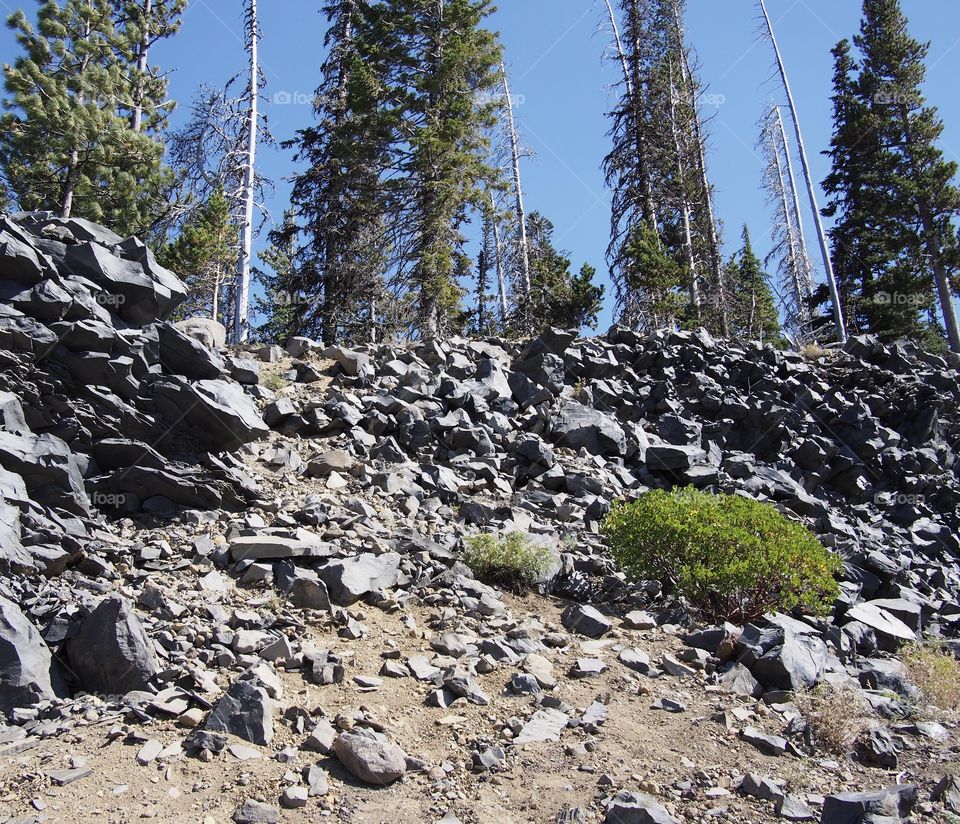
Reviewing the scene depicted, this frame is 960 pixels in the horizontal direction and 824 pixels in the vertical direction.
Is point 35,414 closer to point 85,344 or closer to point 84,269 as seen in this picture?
point 85,344

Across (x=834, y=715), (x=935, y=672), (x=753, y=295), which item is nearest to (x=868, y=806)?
(x=834, y=715)

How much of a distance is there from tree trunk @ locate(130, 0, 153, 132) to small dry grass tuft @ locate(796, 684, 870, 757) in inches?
873

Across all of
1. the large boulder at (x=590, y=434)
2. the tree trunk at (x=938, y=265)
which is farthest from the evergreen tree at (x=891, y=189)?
the large boulder at (x=590, y=434)

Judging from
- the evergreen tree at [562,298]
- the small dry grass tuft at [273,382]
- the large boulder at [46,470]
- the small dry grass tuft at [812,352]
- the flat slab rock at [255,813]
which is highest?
the evergreen tree at [562,298]

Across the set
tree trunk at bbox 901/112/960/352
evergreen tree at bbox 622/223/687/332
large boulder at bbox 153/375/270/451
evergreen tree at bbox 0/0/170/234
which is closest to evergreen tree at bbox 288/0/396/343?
evergreen tree at bbox 0/0/170/234

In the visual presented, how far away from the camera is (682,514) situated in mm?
9141

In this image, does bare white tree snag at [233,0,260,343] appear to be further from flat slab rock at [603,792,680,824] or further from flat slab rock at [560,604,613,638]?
flat slab rock at [603,792,680,824]

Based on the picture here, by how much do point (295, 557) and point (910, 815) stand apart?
6073 millimetres

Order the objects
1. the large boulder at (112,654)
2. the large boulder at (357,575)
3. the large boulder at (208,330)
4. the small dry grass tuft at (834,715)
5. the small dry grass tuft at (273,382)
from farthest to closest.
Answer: the large boulder at (208,330) → the small dry grass tuft at (273,382) → the large boulder at (357,575) → the small dry grass tuft at (834,715) → the large boulder at (112,654)

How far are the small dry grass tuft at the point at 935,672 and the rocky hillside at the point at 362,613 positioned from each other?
263 mm

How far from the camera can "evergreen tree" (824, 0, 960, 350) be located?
85.9 feet

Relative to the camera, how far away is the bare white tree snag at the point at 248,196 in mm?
18734

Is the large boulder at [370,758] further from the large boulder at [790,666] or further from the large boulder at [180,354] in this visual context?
the large boulder at [180,354]

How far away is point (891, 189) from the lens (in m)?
27.8
